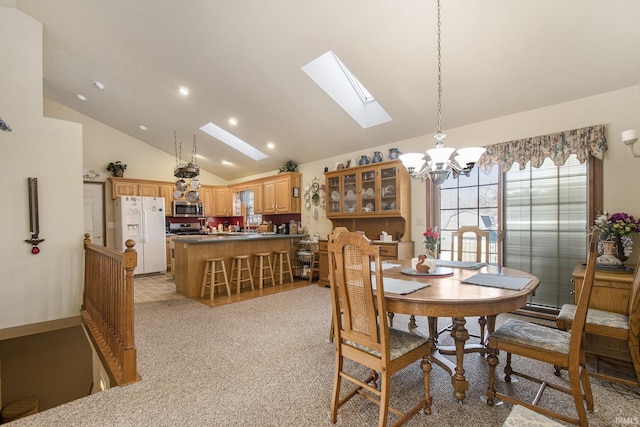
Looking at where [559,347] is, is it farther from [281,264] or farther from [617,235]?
[281,264]

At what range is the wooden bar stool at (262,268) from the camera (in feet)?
16.9

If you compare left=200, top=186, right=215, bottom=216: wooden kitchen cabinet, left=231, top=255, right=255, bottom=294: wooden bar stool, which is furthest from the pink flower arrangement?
left=200, top=186, right=215, bottom=216: wooden kitchen cabinet

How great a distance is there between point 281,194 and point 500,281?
5.09m

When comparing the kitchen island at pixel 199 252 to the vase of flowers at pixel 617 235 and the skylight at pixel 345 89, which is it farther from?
the vase of flowers at pixel 617 235

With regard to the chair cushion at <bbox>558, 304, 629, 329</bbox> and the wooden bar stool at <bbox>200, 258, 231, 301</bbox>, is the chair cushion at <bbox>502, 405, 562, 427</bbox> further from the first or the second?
the wooden bar stool at <bbox>200, 258, 231, 301</bbox>

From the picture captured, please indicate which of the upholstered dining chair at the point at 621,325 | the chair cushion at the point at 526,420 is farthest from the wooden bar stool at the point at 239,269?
the chair cushion at the point at 526,420

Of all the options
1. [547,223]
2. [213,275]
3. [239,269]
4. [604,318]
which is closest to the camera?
[604,318]

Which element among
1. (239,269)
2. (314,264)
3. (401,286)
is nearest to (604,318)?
(401,286)

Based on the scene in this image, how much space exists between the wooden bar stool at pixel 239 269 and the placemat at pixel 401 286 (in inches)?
126

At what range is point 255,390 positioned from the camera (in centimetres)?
212

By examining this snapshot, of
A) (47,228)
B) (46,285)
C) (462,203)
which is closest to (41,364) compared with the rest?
(46,285)

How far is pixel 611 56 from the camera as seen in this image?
8.82ft

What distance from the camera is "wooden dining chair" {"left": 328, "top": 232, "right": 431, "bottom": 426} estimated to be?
160cm

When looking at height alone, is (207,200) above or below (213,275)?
above
